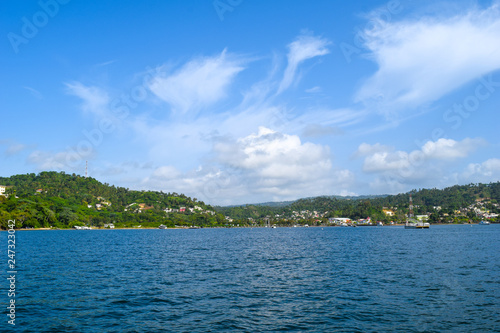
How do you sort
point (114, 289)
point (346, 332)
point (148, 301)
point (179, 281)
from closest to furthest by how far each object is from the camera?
point (346, 332) → point (148, 301) → point (114, 289) → point (179, 281)

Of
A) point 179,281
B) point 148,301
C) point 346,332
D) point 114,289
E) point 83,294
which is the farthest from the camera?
point 179,281

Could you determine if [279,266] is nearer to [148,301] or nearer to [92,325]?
[148,301]

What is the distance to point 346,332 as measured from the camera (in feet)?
79.5

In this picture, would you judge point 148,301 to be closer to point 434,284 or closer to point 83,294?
point 83,294

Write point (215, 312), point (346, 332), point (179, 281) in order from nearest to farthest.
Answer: point (346, 332) → point (215, 312) → point (179, 281)

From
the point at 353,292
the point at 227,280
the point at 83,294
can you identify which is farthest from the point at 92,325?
the point at 353,292

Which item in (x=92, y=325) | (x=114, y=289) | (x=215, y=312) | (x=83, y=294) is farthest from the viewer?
(x=114, y=289)

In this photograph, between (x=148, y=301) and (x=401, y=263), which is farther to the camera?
(x=401, y=263)

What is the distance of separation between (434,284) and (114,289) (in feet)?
121

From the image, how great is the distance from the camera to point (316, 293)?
36656 millimetres

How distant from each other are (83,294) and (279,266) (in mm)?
31454

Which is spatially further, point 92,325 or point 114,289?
point 114,289

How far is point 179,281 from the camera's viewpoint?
43.5 metres

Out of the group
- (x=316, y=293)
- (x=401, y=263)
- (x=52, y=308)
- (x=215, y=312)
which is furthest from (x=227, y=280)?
(x=401, y=263)
